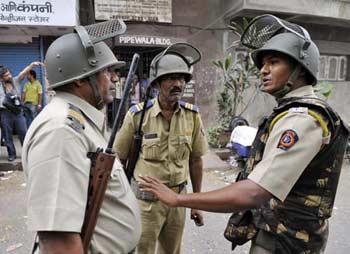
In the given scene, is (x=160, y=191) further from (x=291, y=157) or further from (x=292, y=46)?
(x=292, y=46)

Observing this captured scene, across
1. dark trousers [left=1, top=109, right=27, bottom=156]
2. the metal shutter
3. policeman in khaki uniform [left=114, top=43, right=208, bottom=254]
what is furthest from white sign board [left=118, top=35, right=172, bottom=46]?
policeman in khaki uniform [left=114, top=43, right=208, bottom=254]

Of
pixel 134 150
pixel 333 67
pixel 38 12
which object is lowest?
pixel 333 67

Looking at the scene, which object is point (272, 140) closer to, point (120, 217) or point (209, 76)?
point (120, 217)

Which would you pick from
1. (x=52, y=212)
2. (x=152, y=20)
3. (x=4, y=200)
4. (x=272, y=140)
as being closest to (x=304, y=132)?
(x=272, y=140)

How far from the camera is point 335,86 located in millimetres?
10539

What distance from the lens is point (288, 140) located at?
130cm

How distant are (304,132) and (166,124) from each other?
1.26m

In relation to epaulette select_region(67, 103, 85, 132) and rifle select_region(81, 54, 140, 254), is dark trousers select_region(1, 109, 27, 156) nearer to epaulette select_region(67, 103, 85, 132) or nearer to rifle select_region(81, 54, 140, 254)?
epaulette select_region(67, 103, 85, 132)

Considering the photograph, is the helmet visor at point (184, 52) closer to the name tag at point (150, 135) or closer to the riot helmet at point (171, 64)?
the riot helmet at point (171, 64)

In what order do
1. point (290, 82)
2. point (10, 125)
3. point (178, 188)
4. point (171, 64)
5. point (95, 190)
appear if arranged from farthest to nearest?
point (10, 125) → point (178, 188) → point (171, 64) → point (290, 82) → point (95, 190)

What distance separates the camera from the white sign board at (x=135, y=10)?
7.97m

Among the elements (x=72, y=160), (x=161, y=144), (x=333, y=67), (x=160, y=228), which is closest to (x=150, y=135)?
(x=161, y=144)

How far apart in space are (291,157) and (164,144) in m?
1.20

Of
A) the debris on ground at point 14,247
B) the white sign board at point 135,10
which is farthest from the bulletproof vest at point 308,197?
the white sign board at point 135,10
